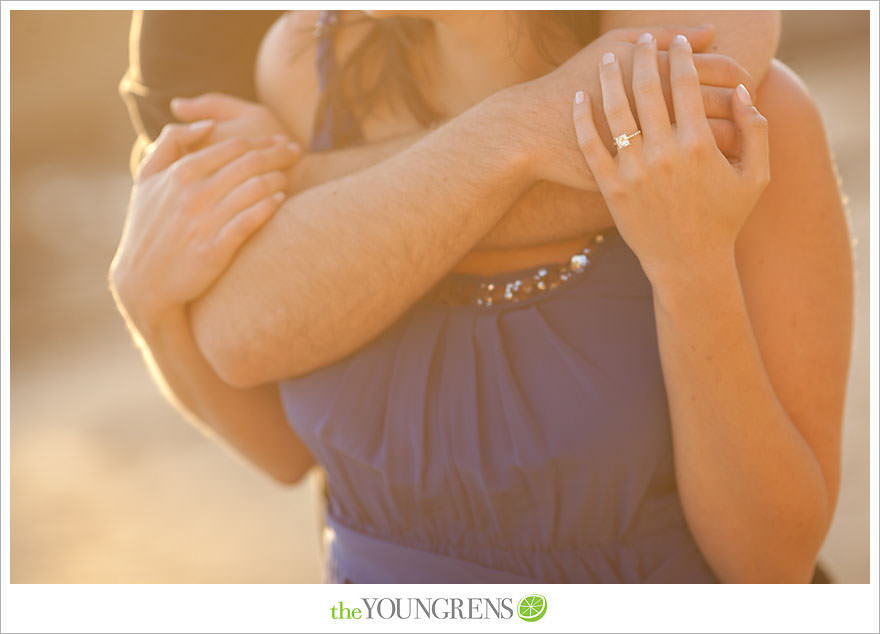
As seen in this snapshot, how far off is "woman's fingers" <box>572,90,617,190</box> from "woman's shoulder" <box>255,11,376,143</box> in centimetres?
54

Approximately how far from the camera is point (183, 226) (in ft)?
4.02

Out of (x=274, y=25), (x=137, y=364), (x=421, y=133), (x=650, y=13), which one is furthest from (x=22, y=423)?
(x=650, y=13)

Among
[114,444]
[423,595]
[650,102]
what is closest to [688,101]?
[650,102]

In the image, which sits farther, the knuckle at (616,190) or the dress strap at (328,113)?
the dress strap at (328,113)

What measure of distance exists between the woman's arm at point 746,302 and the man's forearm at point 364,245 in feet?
0.48

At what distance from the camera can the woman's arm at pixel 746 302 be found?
0.97m

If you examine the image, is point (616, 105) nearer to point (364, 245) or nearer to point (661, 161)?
point (661, 161)

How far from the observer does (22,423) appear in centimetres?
413

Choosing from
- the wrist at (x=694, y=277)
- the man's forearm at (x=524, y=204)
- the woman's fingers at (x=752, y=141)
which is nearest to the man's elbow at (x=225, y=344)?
the man's forearm at (x=524, y=204)

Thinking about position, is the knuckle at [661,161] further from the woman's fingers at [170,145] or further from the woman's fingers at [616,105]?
the woman's fingers at [170,145]

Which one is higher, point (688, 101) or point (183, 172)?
point (688, 101)

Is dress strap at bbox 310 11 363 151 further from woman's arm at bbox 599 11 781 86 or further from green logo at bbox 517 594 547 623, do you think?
green logo at bbox 517 594 547 623

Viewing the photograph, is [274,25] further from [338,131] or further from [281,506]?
[281,506]

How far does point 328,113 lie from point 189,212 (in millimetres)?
283
